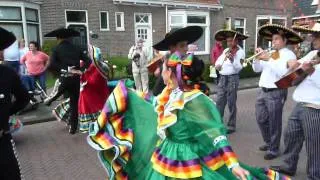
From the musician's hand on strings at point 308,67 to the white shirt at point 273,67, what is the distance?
85 cm

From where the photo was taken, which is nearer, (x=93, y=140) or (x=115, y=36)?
(x=93, y=140)

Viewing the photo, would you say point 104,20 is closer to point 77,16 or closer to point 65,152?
point 77,16

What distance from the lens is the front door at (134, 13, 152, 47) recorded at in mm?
18969

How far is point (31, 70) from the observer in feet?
33.6

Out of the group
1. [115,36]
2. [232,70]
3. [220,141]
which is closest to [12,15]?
[115,36]

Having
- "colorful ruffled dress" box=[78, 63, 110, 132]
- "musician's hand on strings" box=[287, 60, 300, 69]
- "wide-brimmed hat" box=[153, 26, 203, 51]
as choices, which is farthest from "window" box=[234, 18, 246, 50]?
"wide-brimmed hat" box=[153, 26, 203, 51]

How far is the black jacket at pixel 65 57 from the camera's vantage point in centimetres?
711

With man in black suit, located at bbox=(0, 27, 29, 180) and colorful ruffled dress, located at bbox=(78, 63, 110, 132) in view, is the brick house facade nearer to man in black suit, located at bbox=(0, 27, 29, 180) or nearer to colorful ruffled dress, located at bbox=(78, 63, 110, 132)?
colorful ruffled dress, located at bbox=(78, 63, 110, 132)

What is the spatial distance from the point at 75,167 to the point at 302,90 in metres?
3.36

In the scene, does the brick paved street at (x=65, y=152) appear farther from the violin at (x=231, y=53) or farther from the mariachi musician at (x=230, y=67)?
the violin at (x=231, y=53)

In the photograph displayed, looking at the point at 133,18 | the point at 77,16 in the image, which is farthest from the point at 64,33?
the point at 133,18

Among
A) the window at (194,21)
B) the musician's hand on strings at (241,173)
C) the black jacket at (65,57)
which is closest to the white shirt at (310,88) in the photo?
the musician's hand on strings at (241,173)

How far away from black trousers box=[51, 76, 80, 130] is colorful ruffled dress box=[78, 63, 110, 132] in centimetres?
14

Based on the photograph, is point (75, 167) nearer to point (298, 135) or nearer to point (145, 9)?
point (298, 135)
